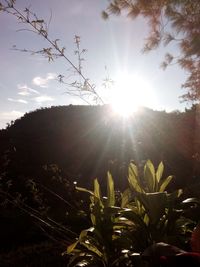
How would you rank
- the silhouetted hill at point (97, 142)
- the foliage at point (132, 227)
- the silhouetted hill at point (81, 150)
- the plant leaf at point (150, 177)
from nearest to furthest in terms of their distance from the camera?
the foliage at point (132, 227) → the plant leaf at point (150, 177) → the silhouetted hill at point (81, 150) → the silhouetted hill at point (97, 142)

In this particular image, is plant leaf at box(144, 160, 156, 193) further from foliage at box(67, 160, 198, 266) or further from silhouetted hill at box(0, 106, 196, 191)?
silhouetted hill at box(0, 106, 196, 191)

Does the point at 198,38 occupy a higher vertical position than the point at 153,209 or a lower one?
higher

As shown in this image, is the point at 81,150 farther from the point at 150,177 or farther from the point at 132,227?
the point at 132,227

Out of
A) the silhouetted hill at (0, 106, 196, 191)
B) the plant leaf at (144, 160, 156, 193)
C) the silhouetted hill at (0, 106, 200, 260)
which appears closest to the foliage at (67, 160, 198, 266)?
the plant leaf at (144, 160, 156, 193)

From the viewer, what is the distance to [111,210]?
112 inches

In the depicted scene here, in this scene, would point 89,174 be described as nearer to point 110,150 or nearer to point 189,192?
point 110,150

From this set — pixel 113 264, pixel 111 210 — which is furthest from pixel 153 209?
pixel 113 264

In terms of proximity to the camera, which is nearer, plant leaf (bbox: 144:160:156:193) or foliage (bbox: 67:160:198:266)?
foliage (bbox: 67:160:198:266)

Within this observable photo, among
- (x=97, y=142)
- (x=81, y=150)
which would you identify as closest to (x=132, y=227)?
(x=81, y=150)

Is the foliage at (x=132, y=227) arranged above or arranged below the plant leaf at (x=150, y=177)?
below

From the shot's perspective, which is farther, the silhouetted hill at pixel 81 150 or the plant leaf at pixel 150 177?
the silhouetted hill at pixel 81 150

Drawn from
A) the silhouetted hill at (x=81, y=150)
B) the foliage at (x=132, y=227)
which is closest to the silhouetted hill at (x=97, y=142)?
the silhouetted hill at (x=81, y=150)

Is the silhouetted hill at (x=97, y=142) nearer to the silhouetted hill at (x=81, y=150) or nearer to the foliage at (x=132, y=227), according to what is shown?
the silhouetted hill at (x=81, y=150)

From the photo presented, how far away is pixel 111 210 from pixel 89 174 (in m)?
7.29
